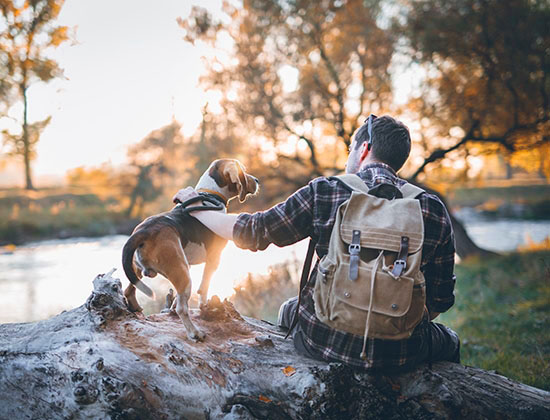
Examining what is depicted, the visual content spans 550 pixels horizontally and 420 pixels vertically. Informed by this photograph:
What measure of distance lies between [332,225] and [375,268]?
0.31 metres

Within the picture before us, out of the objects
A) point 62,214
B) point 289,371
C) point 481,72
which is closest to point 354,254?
point 289,371

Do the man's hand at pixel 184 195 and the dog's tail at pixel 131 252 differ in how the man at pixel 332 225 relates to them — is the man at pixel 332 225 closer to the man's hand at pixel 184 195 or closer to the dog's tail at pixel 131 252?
the man's hand at pixel 184 195

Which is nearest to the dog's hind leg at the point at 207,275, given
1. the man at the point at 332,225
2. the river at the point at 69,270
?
the man at the point at 332,225

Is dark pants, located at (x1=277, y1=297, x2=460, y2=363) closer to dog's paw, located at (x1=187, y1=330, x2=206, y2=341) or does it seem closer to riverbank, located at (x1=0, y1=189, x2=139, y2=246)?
dog's paw, located at (x1=187, y1=330, x2=206, y2=341)

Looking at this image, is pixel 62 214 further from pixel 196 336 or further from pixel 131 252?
pixel 196 336

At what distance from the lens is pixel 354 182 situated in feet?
7.39

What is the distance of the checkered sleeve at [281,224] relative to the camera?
228 cm

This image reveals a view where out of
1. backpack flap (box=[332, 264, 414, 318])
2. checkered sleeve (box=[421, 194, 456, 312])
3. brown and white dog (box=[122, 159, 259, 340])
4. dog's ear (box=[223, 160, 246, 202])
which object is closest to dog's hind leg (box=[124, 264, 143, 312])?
brown and white dog (box=[122, 159, 259, 340])

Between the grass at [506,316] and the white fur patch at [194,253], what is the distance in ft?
10.0

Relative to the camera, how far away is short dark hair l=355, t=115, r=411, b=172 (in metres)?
2.36

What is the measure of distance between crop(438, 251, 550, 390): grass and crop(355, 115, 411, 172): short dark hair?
2.69 metres

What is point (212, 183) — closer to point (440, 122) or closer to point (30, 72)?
point (30, 72)

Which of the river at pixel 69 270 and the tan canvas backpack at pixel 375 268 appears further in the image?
the river at pixel 69 270

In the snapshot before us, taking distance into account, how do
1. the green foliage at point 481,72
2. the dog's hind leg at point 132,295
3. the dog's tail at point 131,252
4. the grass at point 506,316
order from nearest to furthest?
the dog's tail at point 131,252 → the dog's hind leg at point 132,295 → the grass at point 506,316 → the green foliage at point 481,72
